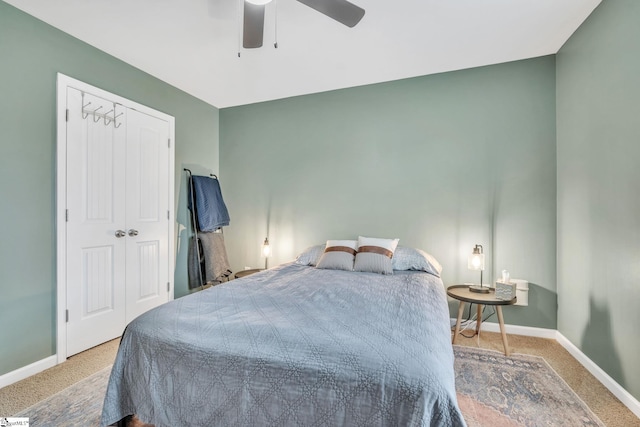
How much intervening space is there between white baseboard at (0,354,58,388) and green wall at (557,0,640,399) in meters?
3.98

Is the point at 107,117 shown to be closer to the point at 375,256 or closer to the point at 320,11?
the point at 320,11

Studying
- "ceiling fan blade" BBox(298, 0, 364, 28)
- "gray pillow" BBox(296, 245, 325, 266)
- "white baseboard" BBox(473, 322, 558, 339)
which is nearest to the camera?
"ceiling fan blade" BBox(298, 0, 364, 28)

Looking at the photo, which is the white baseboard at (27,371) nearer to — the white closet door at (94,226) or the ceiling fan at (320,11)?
the white closet door at (94,226)

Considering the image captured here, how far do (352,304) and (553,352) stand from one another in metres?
1.98

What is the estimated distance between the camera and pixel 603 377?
6.66 ft

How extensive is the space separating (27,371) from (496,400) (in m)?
3.23

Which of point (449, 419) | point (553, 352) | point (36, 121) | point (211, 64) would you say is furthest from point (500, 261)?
point (36, 121)

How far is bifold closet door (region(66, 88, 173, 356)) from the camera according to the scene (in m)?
2.44

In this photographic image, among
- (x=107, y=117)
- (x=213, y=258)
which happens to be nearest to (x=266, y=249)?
(x=213, y=258)

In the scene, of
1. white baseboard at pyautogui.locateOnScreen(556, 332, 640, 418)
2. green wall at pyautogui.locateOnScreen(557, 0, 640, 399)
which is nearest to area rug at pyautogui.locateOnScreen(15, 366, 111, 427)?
white baseboard at pyautogui.locateOnScreen(556, 332, 640, 418)

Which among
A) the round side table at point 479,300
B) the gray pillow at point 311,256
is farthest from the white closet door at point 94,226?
the round side table at point 479,300

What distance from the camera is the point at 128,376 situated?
1.45 metres

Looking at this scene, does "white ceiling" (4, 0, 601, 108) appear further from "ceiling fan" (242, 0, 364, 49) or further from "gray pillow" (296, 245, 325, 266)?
"gray pillow" (296, 245, 325, 266)

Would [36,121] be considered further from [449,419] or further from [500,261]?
[500,261]
